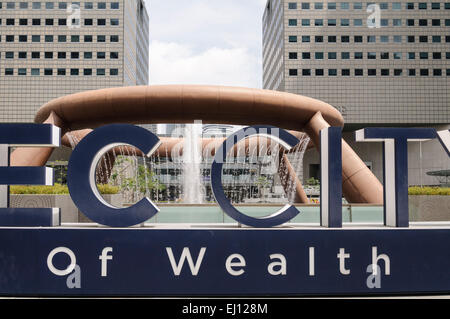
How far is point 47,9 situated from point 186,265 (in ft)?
209

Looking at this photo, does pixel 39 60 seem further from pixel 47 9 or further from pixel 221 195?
pixel 221 195

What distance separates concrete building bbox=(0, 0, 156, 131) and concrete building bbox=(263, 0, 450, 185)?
26040 mm

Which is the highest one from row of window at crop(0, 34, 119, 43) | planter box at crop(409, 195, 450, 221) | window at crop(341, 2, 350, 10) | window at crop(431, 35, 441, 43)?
window at crop(341, 2, 350, 10)

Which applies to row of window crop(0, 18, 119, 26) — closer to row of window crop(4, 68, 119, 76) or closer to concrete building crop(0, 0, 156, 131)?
concrete building crop(0, 0, 156, 131)

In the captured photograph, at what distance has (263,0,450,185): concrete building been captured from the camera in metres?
55.6

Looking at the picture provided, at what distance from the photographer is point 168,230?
6.29 metres

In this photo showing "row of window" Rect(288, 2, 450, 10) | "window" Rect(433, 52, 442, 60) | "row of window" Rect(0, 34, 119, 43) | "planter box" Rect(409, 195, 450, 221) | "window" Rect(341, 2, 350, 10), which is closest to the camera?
"planter box" Rect(409, 195, 450, 221)

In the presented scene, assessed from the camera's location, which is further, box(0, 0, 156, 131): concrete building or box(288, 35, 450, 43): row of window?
box(288, 35, 450, 43): row of window

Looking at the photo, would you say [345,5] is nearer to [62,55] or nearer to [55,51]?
[62,55]

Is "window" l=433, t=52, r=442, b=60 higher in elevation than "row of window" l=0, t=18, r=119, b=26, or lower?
lower

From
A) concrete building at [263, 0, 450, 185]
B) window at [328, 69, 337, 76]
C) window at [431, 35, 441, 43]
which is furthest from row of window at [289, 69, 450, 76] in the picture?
window at [431, 35, 441, 43]

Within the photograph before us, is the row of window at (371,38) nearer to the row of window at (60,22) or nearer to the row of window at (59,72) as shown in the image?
the row of window at (59,72)

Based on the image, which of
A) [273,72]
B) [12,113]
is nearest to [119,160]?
[12,113]
